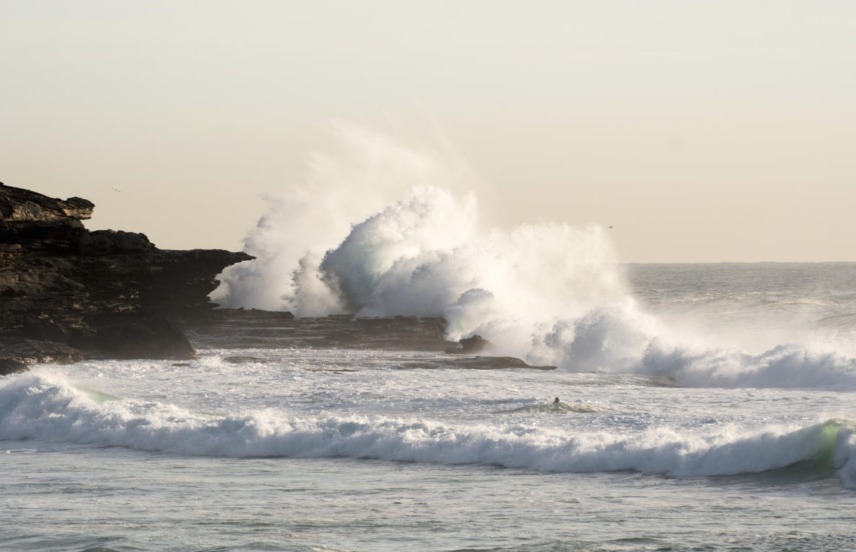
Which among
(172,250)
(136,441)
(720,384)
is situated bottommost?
(136,441)

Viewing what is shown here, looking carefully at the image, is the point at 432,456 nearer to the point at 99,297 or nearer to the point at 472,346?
the point at 99,297

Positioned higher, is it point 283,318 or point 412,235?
point 412,235

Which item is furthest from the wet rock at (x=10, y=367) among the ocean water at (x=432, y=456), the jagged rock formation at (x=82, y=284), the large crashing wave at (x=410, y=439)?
the large crashing wave at (x=410, y=439)

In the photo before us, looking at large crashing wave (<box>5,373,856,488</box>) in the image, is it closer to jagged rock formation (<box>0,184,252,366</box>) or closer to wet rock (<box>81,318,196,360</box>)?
jagged rock formation (<box>0,184,252,366</box>)

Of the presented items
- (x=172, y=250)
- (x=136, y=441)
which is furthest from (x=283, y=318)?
(x=136, y=441)

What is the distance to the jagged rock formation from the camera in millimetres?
25641

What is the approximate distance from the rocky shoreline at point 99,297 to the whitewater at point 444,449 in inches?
49.9

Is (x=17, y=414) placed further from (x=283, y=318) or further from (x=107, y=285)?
(x=283, y=318)

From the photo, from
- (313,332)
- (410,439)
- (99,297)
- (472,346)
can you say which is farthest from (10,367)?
(472,346)

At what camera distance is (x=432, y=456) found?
14.8m

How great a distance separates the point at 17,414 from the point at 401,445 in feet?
25.0

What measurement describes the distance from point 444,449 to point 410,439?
0.70 m

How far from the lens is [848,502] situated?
1113 centimetres

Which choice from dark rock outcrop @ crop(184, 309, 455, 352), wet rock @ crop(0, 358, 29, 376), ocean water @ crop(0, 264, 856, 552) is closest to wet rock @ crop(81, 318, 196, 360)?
ocean water @ crop(0, 264, 856, 552)
